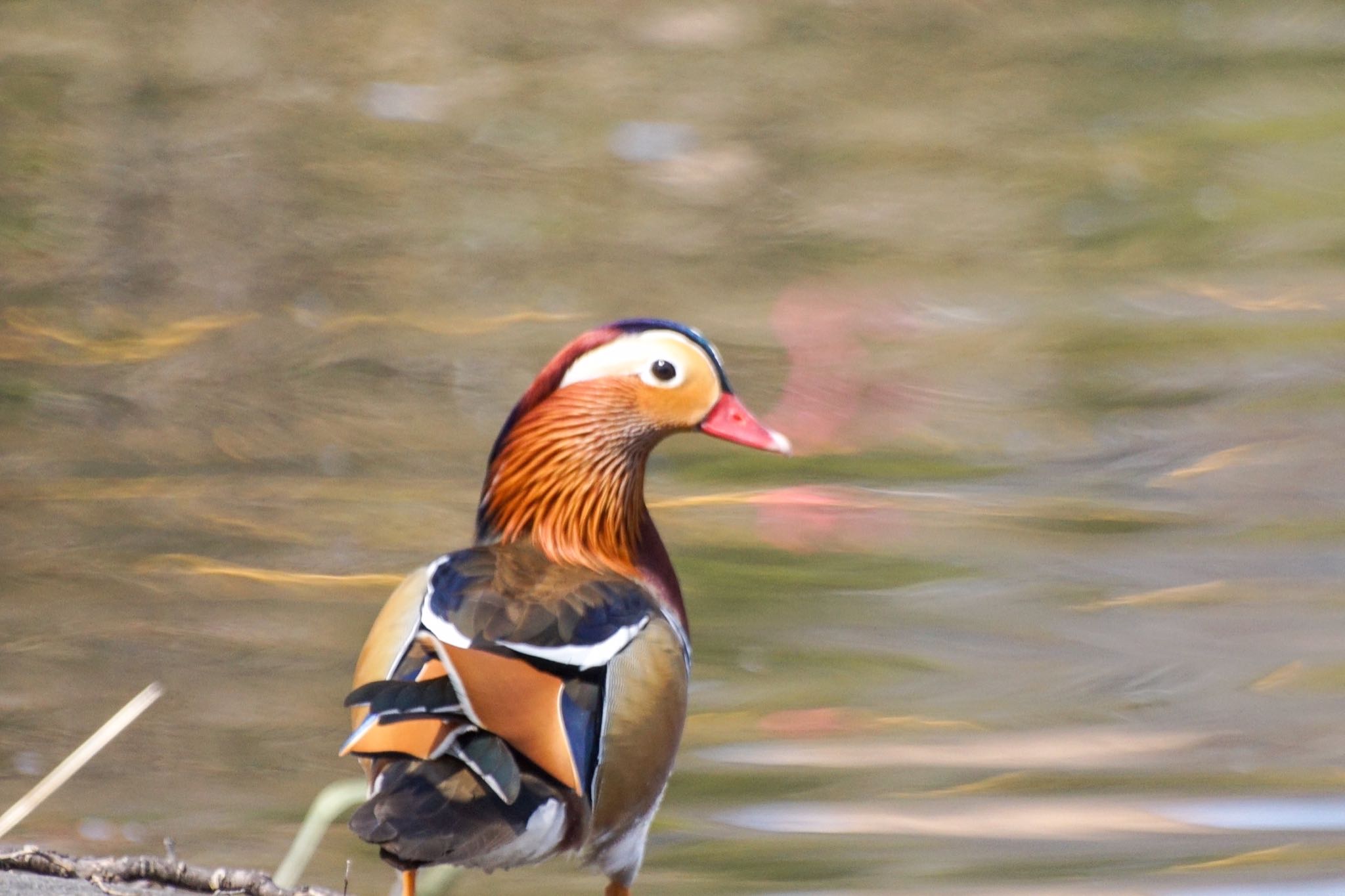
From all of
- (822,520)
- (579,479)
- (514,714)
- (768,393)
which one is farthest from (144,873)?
(768,393)

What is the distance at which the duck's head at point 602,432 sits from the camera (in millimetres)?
3895

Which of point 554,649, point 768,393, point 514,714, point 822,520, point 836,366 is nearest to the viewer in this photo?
point 514,714

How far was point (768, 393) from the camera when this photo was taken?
7746 mm

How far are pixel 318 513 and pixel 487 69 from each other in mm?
5025

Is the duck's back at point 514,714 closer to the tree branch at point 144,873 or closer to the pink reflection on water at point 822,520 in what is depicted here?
the tree branch at point 144,873

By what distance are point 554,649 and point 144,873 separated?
0.75m

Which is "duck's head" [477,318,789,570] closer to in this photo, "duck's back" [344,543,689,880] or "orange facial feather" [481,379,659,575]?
"orange facial feather" [481,379,659,575]

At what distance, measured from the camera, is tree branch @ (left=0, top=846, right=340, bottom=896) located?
3328 mm

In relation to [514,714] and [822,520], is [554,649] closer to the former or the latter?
[514,714]

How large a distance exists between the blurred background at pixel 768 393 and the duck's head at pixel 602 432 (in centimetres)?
87

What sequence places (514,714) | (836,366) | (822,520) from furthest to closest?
1. (836,366)
2. (822,520)
3. (514,714)

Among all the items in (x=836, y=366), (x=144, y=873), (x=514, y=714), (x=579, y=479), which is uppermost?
(x=836, y=366)

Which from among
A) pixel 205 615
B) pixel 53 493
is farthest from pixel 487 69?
pixel 205 615

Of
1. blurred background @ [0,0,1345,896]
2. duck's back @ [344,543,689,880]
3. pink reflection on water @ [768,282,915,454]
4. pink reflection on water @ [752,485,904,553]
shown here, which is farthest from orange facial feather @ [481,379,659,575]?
pink reflection on water @ [768,282,915,454]
